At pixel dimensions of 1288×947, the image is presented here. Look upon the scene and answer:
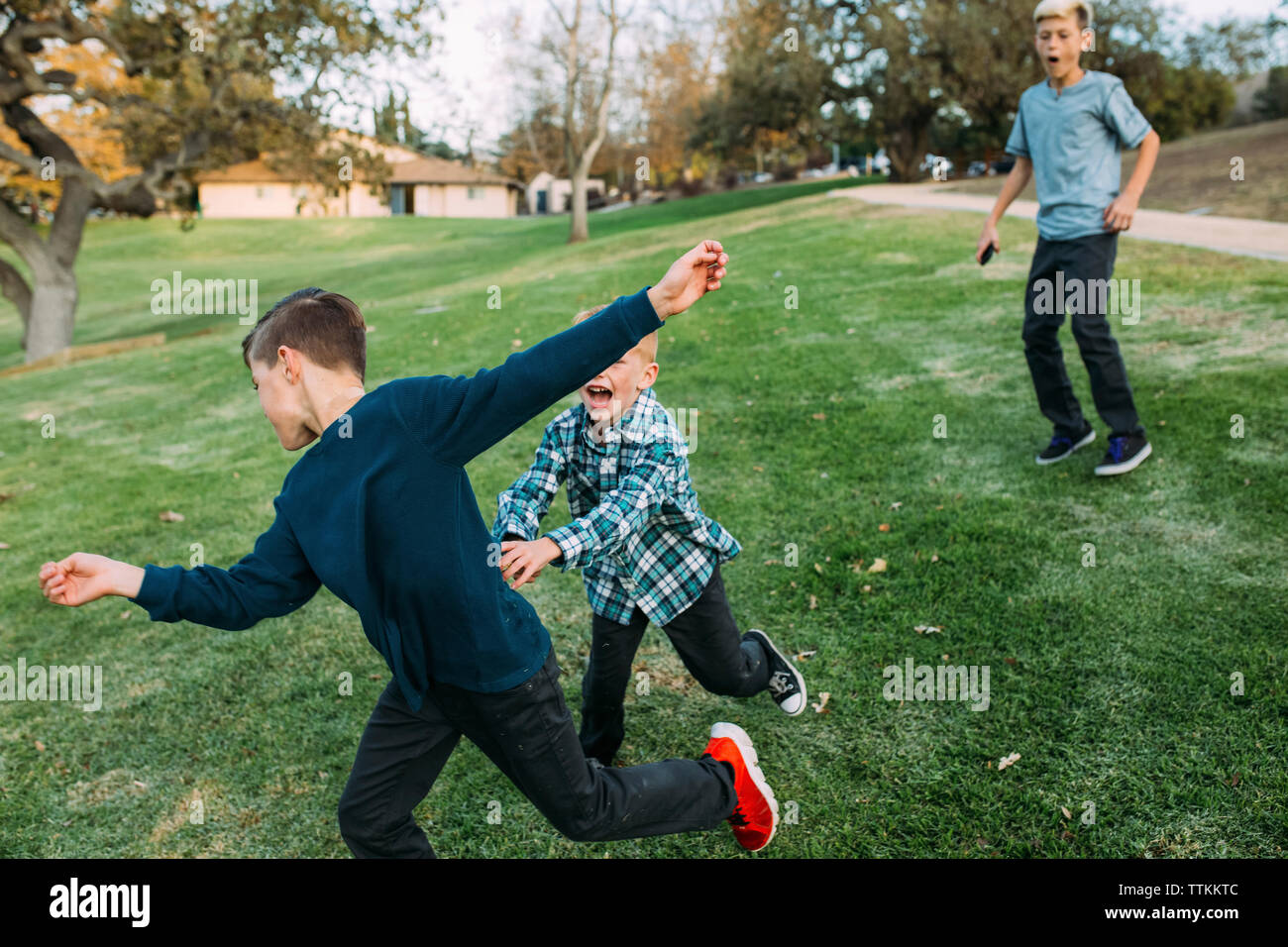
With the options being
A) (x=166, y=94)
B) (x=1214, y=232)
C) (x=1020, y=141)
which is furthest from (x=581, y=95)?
(x=1020, y=141)

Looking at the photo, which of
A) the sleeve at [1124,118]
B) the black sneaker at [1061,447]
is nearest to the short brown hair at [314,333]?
the sleeve at [1124,118]

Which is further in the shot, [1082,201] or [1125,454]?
[1125,454]

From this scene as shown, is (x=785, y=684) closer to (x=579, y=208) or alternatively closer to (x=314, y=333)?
(x=314, y=333)

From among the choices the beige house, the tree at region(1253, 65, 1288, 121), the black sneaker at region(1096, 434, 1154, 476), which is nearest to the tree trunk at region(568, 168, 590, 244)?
the tree at region(1253, 65, 1288, 121)

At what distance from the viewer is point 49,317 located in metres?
19.4

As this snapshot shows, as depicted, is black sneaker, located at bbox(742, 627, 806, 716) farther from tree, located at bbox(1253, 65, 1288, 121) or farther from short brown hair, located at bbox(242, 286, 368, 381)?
tree, located at bbox(1253, 65, 1288, 121)

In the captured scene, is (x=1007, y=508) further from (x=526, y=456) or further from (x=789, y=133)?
(x=789, y=133)

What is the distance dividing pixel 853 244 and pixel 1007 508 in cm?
1071

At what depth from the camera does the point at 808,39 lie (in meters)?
31.7

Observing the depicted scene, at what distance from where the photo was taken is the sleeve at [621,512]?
2.63m

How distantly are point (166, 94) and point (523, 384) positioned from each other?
20311 mm

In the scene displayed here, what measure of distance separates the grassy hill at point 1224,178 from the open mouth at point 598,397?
13.7 meters

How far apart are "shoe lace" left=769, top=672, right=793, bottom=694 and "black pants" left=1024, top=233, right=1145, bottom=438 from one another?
2758 mm

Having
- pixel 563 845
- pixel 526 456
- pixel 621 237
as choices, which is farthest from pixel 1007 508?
pixel 621 237
